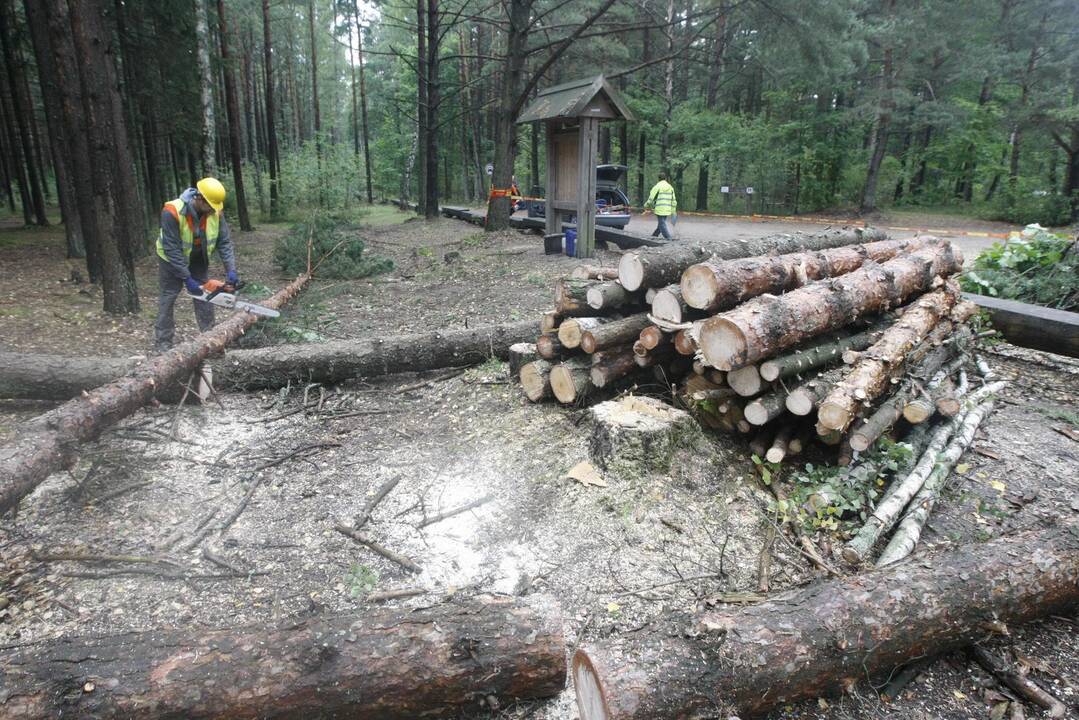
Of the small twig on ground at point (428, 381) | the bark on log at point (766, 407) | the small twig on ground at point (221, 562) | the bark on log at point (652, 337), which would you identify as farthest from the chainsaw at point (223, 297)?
the bark on log at point (766, 407)

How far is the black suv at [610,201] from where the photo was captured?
15726mm

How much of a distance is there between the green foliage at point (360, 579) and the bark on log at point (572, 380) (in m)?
2.15

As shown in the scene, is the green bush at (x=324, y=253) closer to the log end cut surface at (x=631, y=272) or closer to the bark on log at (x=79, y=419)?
the bark on log at (x=79, y=419)

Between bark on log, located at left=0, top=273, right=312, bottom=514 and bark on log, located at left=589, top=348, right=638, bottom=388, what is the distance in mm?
3540

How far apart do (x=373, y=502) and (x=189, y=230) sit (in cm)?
407

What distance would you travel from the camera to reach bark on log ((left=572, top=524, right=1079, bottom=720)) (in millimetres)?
2295

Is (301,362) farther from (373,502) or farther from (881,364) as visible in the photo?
(881,364)

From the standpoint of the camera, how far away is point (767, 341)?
13.0ft

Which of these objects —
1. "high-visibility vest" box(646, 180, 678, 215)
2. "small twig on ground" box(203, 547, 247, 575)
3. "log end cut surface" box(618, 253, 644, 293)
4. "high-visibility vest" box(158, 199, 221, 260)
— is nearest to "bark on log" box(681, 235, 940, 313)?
"log end cut surface" box(618, 253, 644, 293)

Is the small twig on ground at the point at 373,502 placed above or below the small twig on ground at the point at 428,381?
below

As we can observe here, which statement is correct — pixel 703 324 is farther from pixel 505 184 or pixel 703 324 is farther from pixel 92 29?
pixel 505 184

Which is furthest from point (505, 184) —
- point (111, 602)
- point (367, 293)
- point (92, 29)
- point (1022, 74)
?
point (1022, 74)

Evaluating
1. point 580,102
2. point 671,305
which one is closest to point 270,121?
point 580,102

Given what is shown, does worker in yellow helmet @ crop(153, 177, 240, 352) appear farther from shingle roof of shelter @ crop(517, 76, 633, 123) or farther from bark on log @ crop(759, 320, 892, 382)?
shingle roof of shelter @ crop(517, 76, 633, 123)
